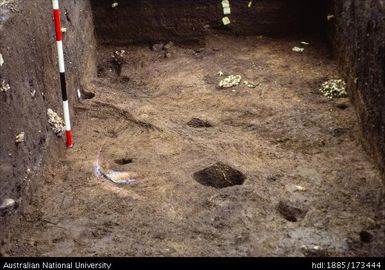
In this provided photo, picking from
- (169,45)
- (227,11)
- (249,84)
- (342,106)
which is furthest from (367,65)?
(169,45)

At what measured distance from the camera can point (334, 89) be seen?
4.79 m

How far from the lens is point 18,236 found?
9.98ft

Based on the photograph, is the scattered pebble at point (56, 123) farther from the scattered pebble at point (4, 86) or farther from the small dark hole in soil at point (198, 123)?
the small dark hole in soil at point (198, 123)

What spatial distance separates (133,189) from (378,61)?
84.7 inches

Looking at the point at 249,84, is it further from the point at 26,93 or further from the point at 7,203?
the point at 7,203

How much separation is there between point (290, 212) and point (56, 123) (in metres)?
2.03

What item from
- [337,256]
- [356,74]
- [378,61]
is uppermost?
[378,61]

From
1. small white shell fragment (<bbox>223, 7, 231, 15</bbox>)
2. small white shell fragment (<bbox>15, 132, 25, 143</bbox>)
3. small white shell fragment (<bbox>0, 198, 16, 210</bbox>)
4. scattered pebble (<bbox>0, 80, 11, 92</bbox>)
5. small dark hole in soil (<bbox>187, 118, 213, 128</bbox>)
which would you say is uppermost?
scattered pebble (<bbox>0, 80, 11, 92</bbox>)

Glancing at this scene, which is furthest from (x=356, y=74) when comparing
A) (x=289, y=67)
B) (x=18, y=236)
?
(x=18, y=236)

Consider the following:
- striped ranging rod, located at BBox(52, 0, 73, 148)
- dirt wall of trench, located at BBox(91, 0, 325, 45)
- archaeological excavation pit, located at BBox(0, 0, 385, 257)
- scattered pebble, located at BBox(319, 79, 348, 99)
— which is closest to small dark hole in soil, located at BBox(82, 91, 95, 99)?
archaeological excavation pit, located at BBox(0, 0, 385, 257)

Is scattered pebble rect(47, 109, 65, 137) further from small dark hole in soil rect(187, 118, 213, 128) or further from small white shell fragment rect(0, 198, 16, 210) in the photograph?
small dark hole in soil rect(187, 118, 213, 128)

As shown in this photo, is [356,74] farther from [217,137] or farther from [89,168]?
[89,168]

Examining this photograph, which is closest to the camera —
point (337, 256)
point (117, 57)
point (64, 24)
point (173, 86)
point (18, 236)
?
point (337, 256)

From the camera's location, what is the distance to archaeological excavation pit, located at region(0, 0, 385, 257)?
3045 millimetres
